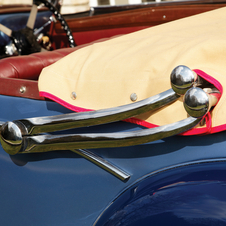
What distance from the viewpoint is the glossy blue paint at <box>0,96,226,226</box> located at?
2.31 ft

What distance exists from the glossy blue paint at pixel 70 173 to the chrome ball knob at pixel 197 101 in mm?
117

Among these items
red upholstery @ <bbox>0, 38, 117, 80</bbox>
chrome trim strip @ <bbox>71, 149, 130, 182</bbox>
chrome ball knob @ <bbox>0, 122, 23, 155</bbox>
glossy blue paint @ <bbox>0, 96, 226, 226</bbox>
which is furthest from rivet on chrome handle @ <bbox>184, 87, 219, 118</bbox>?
red upholstery @ <bbox>0, 38, 117, 80</bbox>

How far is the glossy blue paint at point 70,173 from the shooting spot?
0.70m

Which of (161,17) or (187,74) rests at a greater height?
(161,17)

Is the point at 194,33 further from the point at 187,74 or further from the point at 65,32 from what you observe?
the point at 65,32

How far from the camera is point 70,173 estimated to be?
792mm

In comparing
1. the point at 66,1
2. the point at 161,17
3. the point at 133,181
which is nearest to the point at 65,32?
the point at 66,1

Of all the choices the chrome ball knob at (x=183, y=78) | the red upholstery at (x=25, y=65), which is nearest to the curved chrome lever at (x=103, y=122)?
the chrome ball knob at (x=183, y=78)

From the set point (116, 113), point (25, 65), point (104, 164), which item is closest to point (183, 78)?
point (116, 113)

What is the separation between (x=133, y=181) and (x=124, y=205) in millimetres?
70

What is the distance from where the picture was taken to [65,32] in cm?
231

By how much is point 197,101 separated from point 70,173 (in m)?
0.41

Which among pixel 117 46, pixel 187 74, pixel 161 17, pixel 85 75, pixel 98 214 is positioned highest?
pixel 161 17

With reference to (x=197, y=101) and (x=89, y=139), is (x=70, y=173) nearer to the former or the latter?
(x=89, y=139)
